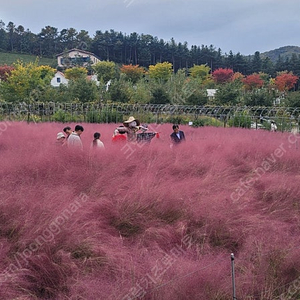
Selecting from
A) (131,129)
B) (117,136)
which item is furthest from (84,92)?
(117,136)

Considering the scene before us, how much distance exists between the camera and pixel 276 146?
26.8ft

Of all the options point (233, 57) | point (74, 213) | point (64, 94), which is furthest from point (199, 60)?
point (74, 213)

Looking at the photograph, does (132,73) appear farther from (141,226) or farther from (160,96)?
(141,226)

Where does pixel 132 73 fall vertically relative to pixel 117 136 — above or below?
above

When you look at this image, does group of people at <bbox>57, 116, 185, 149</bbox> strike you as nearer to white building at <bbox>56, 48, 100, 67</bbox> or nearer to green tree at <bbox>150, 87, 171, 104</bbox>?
green tree at <bbox>150, 87, 171, 104</bbox>

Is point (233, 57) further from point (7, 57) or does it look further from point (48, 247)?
point (48, 247)

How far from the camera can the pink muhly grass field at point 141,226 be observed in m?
3.19

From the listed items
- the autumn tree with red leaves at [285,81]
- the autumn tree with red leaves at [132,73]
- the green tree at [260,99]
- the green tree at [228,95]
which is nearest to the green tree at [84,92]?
the green tree at [228,95]

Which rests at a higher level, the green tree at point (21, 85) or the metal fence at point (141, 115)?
the green tree at point (21, 85)

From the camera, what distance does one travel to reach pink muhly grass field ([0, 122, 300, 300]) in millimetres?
3186

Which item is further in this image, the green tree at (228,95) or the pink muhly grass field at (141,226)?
the green tree at (228,95)

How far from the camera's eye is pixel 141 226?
14.0 ft

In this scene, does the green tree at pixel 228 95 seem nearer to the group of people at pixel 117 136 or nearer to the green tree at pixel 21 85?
the green tree at pixel 21 85

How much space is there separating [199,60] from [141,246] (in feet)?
220
